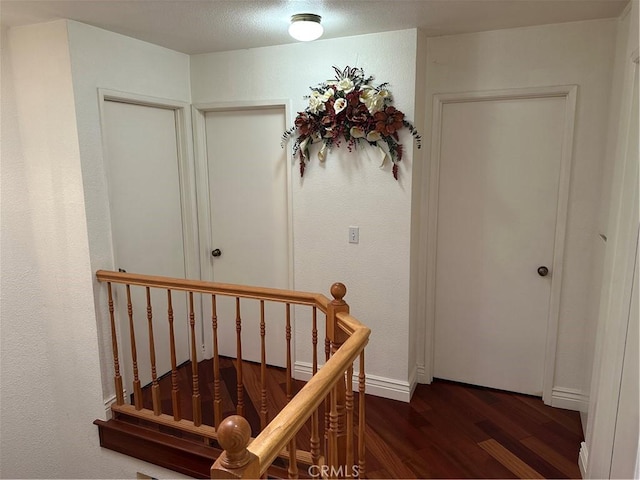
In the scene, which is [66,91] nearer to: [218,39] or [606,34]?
[218,39]

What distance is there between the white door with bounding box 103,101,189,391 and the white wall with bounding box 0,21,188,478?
0.77ft

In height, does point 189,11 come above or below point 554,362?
above

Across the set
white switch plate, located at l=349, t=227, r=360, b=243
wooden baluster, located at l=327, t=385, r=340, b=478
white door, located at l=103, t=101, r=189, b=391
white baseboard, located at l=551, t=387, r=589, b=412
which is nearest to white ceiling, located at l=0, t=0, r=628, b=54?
white door, located at l=103, t=101, r=189, b=391

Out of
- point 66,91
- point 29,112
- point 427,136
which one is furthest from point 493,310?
point 29,112

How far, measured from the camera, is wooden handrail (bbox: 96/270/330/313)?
2.13 m

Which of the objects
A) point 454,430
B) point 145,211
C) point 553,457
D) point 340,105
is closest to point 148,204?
point 145,211

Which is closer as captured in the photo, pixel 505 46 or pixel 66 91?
pixel 66 91

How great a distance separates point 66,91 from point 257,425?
219 centimetres

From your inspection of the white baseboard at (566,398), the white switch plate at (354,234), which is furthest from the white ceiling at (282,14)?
the white baseboard at (566,398)

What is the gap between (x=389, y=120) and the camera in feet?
8.61

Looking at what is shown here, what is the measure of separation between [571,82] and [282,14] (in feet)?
5.44

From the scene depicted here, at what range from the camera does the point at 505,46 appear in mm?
2637
